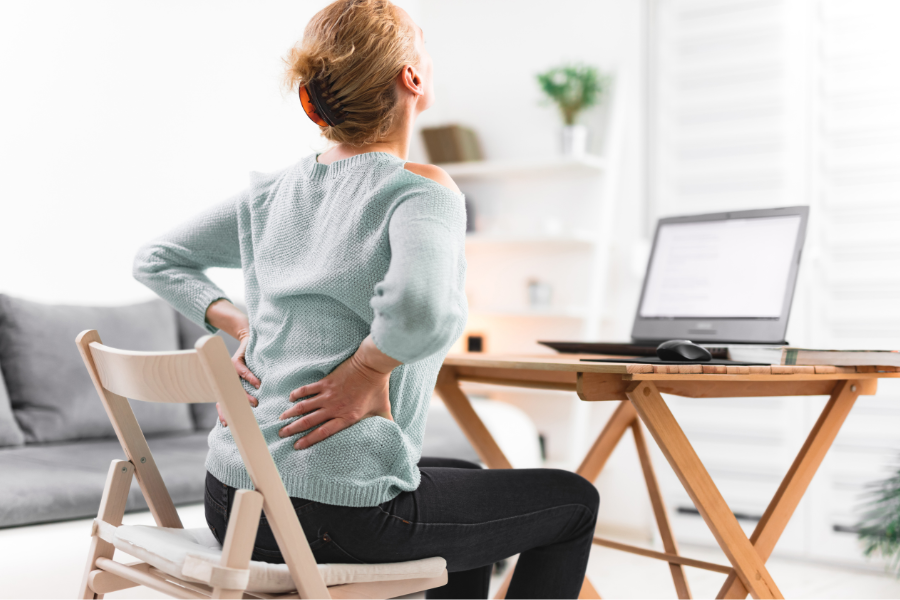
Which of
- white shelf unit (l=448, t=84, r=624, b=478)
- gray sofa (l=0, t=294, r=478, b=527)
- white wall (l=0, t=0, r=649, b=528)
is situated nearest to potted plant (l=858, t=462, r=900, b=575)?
white wall (l=0, t=0, r=649, b=528)

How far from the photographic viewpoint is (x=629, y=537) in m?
3.10

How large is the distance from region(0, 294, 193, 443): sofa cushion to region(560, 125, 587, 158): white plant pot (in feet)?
6.10

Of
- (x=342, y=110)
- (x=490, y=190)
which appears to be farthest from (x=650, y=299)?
(x=490, y=190)

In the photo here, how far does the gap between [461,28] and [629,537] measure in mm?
2464

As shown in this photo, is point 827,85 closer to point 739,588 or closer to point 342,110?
point 739,588

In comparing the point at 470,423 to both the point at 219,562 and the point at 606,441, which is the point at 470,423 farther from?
the point at 219,562

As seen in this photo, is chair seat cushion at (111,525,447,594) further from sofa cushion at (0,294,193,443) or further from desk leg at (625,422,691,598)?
sofa cushion at (0,294,193,443)

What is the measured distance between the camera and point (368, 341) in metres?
0.88

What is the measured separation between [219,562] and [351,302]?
330mm

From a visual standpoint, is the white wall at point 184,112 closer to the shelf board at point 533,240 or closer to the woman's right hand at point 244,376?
the shelf board at point 533,240

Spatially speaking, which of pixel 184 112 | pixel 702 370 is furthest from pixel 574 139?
pixel 702 370

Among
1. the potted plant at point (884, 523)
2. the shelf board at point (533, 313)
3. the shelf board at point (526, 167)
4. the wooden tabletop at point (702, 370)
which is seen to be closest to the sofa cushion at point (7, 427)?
the wooden tabletop at point (702, 370)

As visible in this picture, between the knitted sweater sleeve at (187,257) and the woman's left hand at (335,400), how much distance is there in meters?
0.35

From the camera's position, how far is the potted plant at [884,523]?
97.4 inches
